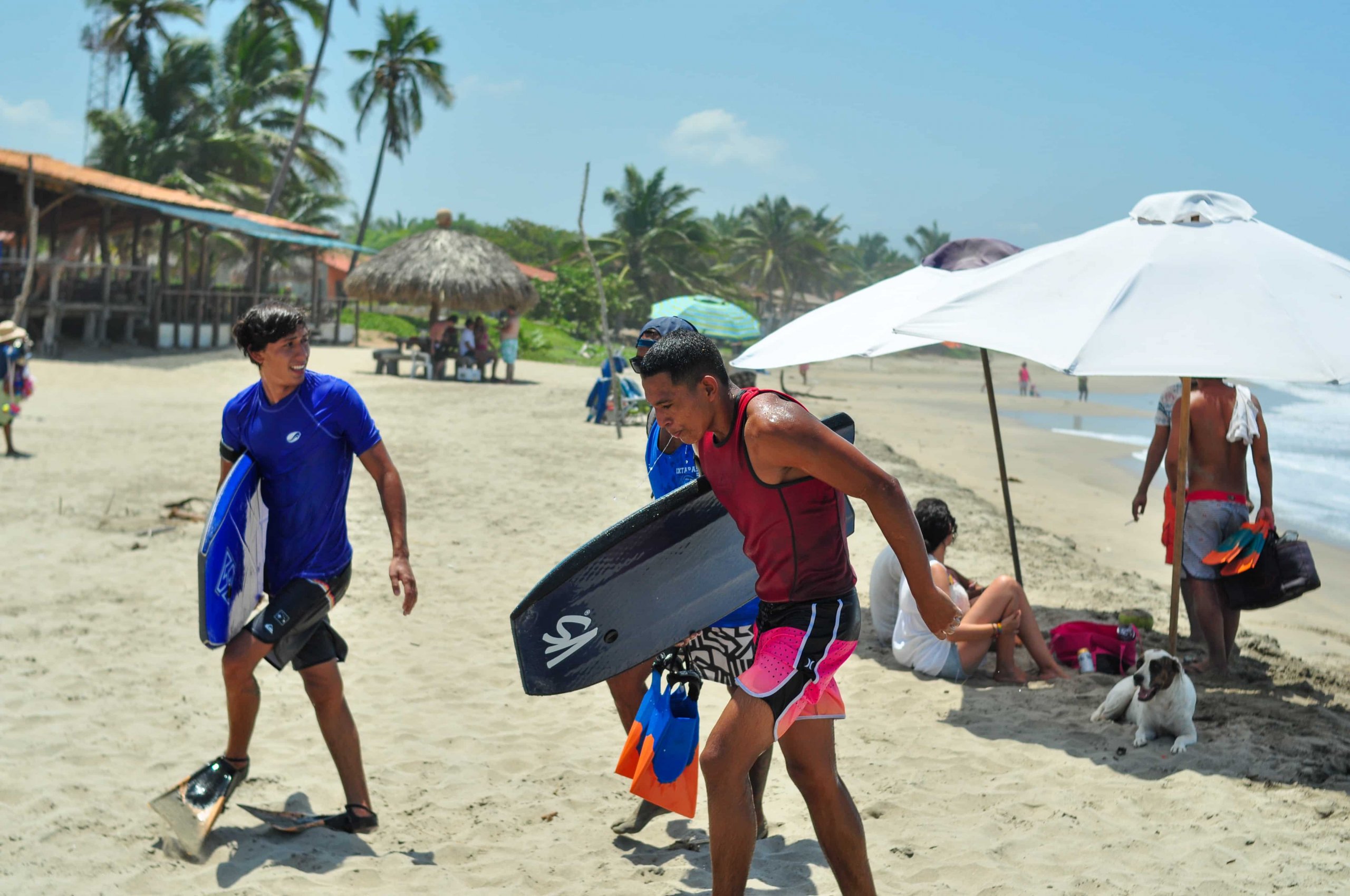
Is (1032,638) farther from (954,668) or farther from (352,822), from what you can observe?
(352,822)

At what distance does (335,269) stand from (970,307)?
47.5 meters

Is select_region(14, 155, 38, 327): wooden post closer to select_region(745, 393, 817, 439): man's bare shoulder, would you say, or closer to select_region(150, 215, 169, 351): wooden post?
select_region(150, 215, 169, 351): wooden post

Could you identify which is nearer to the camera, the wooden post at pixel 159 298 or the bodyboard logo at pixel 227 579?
the bodyboard logo at pixel 227 579

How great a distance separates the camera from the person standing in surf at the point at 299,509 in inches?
131

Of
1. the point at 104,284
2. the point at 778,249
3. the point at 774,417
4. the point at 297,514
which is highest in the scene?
the point at 778,249

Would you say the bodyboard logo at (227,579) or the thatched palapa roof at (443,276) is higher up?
the thatched palapa roof at (443,276)

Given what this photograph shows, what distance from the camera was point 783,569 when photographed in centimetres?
257

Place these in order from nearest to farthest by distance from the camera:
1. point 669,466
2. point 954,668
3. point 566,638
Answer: point 566,638, point 669,466, point 954,668

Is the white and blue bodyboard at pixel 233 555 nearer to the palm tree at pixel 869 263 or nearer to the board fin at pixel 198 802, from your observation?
the board fin at pixel 198 802

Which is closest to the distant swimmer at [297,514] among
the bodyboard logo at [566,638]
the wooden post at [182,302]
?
the bodyboard logo at [566,638]

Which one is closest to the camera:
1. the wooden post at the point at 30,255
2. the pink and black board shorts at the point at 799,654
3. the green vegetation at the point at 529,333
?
the pink and black board shorts at the point at 799,654

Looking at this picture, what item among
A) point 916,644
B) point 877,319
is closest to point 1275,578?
point 916,644

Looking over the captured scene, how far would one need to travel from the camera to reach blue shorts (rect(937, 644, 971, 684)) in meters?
5.22

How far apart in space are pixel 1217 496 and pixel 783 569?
3565mm
